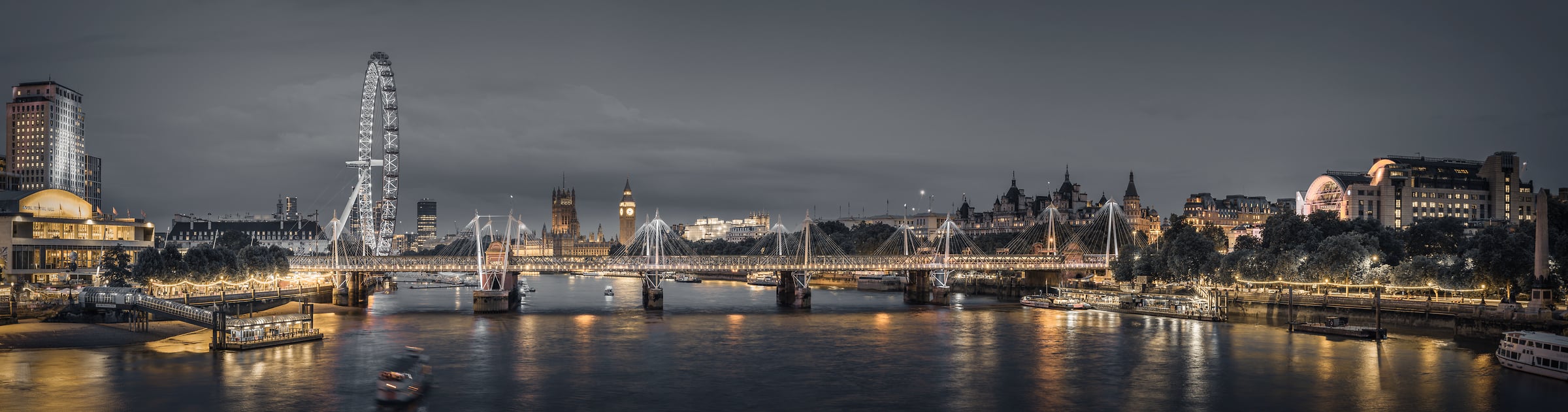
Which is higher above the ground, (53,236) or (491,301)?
(53,236)

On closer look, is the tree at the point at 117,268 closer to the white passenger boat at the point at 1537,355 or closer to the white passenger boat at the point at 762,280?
the white passenger boat at the point at 762,280

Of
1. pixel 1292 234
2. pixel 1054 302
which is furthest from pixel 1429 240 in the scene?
pixel 1054 302

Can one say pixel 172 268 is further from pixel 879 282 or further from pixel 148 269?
pixel 879 282

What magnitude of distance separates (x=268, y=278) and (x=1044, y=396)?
84.0m

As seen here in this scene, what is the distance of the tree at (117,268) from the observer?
3637 inches

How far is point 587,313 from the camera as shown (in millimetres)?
104188

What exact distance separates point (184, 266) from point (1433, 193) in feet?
526

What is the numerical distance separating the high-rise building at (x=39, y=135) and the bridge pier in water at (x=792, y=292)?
450 ft

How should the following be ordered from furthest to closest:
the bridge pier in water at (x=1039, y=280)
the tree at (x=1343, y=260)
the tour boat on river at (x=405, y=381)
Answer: the bridge pier in water at (x=1039, y=280) < the tree at (x=1343, y=260) < the tour boat on river at (x=405, y=381)

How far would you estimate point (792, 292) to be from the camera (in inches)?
4405

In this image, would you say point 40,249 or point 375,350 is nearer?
point 375,350

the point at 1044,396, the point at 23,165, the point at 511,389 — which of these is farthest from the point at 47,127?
the point at 1044,396

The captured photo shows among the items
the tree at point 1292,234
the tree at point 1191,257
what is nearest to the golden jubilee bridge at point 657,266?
the tree at point 1191,257

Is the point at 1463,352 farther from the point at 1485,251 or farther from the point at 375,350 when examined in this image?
the point at 375,350
